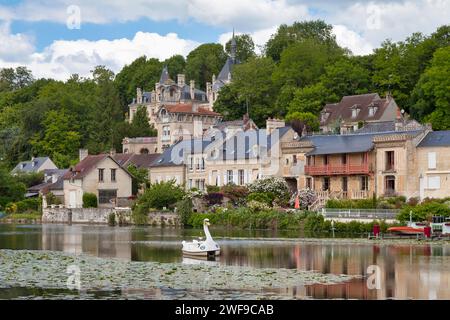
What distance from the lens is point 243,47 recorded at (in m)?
165

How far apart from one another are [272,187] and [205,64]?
94876mm

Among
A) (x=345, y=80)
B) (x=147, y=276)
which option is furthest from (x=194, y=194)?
(x=147, y=276)

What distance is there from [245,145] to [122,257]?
131ft

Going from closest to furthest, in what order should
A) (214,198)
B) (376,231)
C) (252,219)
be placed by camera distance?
1. (376,231)
2. (252,219)
3. (214,198)

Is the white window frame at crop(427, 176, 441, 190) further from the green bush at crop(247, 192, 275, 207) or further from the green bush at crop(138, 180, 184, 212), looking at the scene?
the green bush at crop(138, 180, 184, 212)

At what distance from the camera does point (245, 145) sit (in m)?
80.8

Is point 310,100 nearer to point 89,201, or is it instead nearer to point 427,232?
point 89,201

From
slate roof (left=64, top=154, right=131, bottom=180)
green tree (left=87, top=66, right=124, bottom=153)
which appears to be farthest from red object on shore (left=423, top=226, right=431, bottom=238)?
green tree (left=87, top=66, right=124, bottom=153)

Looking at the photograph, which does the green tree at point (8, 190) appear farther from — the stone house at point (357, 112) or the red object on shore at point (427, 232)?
the red object on shore at point (427, 232)

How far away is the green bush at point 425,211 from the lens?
188 ft

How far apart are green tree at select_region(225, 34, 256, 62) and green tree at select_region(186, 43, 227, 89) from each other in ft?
6.19

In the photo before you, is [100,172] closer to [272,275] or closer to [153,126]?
[153,126]

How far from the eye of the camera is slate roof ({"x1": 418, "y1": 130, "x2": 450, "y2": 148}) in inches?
2601
